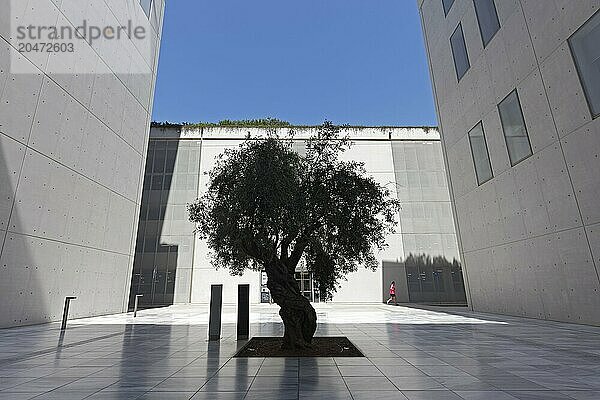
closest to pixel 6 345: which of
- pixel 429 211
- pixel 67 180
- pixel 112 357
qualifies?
pixel 112 357

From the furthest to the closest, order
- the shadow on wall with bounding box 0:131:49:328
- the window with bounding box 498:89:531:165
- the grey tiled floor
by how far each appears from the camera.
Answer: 1. the window with bounding box 498:89:531:165
2. the shadow on wall with bounding box 0:131:49:328
3. the grey tiled floor

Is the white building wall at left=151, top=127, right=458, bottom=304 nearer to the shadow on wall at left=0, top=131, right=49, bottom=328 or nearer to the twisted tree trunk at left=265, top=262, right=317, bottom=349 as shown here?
the shadow on wall at left=0, top=131, right=49, bottom=328

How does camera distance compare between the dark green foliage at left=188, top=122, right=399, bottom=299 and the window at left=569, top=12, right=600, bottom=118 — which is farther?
the window at left=569, top=12, right=600, bottom=118

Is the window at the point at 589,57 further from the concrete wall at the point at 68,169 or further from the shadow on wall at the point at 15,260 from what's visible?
the shadow on wall at the point at 15,260

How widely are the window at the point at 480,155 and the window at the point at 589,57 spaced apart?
597cm

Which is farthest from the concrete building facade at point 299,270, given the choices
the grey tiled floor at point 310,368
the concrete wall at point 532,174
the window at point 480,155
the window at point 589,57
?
the grey tiled floor at point 310,368

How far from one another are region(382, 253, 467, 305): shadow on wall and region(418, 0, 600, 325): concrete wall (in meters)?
11.6

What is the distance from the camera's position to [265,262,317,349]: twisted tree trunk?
8.56 metres

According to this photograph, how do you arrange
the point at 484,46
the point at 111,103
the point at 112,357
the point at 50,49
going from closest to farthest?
the point at 112,357, the point at 50,49, the point at 484,46, the point at 111,103

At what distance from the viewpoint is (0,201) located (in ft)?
38.6

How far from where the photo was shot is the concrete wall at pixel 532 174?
1177 centimetres

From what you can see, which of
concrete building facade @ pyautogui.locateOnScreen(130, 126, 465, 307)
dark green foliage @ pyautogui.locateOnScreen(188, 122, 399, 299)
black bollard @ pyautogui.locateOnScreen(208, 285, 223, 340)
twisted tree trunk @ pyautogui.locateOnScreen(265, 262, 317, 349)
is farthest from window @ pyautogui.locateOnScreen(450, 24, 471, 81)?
black bollard @ pyautogui.locateOnScreen(208, 285, 223, 340)

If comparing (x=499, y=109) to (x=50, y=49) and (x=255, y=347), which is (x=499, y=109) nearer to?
(x=255, y=347)

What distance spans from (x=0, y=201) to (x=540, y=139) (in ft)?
65.0
